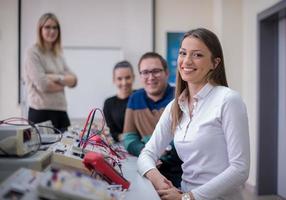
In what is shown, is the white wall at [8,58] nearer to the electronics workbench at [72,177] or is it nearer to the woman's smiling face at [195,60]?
the electronics workbench at [72,177]

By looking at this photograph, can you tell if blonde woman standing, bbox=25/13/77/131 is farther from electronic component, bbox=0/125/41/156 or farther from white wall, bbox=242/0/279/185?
white wall, bbox=242/0/279/185

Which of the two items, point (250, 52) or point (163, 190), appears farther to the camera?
point (250, 52)

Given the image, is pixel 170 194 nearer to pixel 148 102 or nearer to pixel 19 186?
pixel 19 186

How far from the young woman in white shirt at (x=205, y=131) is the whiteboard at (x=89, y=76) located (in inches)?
95.7

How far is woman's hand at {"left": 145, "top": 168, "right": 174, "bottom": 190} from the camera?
4.02ft

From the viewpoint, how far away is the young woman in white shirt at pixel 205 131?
46.1 inches

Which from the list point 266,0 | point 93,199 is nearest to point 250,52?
point 266,0

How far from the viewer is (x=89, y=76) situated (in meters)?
3.79

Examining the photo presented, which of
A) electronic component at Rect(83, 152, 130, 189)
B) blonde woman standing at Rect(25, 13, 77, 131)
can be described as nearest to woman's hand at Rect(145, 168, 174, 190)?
electronic component at Rect(83, 152, 130, 189)

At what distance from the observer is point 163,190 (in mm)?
1207

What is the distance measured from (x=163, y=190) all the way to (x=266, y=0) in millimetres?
2516

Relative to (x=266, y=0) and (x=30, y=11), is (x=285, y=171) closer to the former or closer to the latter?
(x=266, y=0)

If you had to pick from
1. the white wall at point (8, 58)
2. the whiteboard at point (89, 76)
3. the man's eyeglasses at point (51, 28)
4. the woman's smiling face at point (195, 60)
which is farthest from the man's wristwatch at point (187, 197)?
the white wall at point (8, 58)

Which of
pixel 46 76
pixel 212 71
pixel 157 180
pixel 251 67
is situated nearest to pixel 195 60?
pixel 212 71
